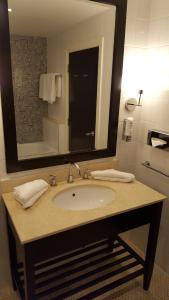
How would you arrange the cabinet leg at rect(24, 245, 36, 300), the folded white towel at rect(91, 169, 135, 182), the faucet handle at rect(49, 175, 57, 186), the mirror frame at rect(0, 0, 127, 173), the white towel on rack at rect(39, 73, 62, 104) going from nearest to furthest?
1. the cabinet leg at rect(24, 245, 36, 300)
2. the mirror frame at rect(0, 0, 127, 173)
3. the white towel on rack at rect(39, 73, 62, 104)
4. the faucet handle at rect(49, 175, 57, 186)
5. the folded white towel at rect(91, 169, 135, 182)

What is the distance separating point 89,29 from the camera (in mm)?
1566

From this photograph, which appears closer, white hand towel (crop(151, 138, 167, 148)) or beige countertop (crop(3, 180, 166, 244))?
beige countertop (crop(3, 180, 166, 244))

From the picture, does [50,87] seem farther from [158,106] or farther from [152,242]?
[152,242]

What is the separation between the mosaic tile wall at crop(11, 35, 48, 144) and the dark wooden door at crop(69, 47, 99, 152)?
0.24m

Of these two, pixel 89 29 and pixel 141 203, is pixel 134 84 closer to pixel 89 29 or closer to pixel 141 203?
pixel 89 29

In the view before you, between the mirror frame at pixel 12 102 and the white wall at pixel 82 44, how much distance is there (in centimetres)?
5

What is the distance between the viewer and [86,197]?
1.67 m

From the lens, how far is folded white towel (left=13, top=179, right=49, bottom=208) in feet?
4.18

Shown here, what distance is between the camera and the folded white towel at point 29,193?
1.27m

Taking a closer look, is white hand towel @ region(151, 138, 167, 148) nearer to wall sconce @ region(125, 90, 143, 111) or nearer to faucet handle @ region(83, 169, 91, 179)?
wall sconce @ region(125, 90, 143, 111)

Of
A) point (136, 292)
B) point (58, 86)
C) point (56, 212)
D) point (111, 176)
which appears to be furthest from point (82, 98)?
point (136, 292)

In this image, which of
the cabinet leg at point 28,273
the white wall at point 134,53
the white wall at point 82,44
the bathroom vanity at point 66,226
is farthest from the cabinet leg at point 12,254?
the white wall at point 134,53

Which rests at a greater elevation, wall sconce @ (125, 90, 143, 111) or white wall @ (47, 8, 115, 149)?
white wall @ (47, 8, 115, 149)

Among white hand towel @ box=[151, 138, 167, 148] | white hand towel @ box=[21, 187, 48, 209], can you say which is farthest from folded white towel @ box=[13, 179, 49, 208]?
white hand towel @ box=[151, 138, 167, 148]
